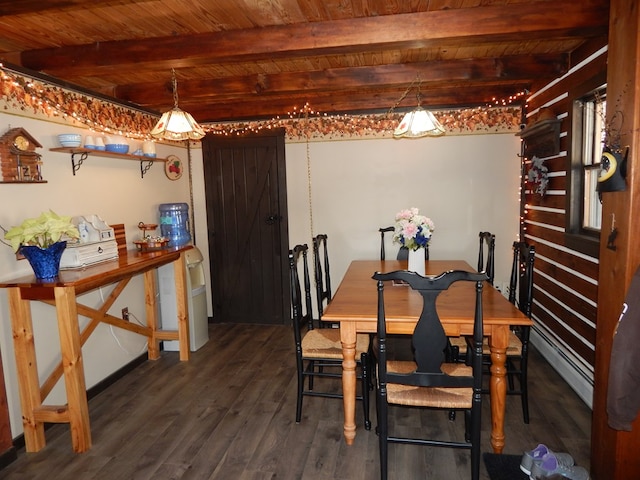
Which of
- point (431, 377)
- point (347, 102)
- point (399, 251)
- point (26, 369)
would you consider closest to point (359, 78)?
point (347, 102)

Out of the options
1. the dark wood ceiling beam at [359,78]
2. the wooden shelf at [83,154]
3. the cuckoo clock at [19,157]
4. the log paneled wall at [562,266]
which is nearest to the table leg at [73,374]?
the cuckoo clock at [19,157]

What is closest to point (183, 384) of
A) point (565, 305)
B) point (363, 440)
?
point (363, 440)

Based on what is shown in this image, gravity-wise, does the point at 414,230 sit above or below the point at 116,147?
below

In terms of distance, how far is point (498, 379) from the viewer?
2273mm

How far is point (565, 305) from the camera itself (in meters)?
3.16

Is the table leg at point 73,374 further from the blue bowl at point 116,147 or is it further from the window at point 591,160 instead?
the window at point 591,160

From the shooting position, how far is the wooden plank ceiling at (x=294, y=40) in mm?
2193

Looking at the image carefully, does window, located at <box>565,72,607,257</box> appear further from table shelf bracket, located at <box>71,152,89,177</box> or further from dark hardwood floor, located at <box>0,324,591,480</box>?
table shelf bracket, located at <box>71,152,89,177</box>

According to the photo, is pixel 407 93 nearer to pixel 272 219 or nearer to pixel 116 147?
pixel 272 219

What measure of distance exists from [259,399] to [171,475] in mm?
887

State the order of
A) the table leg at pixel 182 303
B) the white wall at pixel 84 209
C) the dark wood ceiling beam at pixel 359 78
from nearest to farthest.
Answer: the white wall at pixel 84 209 < the dark wood ceiling beam at pixel 359 78 < the table leg at pixel 182 303

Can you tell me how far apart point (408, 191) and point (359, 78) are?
4.87 ft

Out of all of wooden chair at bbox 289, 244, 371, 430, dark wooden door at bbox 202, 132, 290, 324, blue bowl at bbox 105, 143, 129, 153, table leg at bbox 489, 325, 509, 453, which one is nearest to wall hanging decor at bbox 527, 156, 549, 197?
table leg at bbox 489, 325, 509, 453

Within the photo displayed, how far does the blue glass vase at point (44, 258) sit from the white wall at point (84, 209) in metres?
0.24
